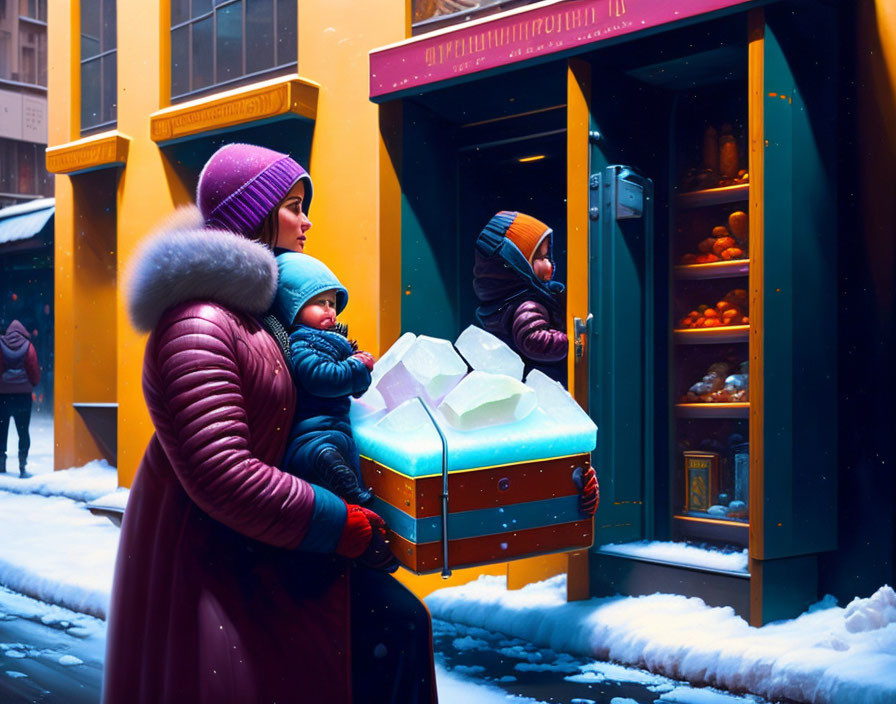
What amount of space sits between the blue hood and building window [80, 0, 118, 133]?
8.55 m

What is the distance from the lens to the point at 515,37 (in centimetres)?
543

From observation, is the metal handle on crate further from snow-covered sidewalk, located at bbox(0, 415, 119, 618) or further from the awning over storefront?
the awning over storefront

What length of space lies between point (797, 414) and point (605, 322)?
1.12m

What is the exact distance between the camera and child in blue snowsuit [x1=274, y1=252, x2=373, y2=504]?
1.75 metres

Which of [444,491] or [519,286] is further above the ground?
[519,286]

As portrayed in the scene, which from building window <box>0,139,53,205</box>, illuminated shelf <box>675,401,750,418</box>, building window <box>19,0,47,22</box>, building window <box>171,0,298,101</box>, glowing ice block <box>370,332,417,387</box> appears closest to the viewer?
glowing ice block <box>370,332,417,387</box>

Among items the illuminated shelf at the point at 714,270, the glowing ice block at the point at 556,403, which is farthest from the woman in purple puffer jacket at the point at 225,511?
the illuminated shelf at the point at 714,270

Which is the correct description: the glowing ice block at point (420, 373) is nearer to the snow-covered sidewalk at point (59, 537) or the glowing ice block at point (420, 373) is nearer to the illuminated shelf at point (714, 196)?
the illuminated shelf at point (714, 196)

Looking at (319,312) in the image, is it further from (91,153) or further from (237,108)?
(91,153)

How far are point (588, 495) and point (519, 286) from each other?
9.75 feet

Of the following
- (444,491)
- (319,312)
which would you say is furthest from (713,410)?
(319,312)

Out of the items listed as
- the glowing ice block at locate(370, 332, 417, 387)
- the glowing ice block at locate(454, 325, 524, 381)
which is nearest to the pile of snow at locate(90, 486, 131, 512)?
the glowing ice block at locate(454, 325, 524, 381)

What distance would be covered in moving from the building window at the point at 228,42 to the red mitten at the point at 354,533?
240 inches

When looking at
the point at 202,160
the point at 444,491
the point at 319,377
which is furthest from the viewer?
the point at 202,160
